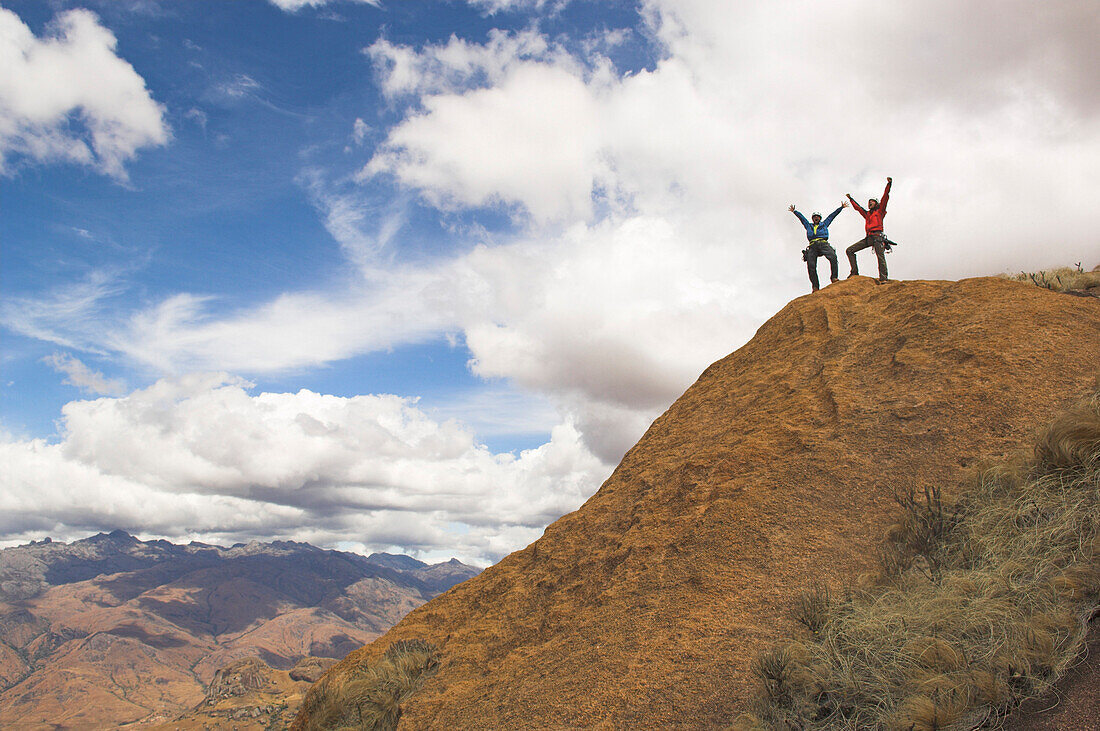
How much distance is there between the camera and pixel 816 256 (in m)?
17.1

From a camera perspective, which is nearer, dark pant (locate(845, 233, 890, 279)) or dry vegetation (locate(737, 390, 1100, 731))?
dry vegetation (locate(737, 390, 1100, 731))

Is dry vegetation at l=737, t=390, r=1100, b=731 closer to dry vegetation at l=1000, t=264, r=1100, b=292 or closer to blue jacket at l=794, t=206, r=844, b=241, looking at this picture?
dry vegetation at l=1000, t=264, r=1100, b=292

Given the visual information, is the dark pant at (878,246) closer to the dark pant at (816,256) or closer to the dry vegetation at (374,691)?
the dark pant at (816,256)

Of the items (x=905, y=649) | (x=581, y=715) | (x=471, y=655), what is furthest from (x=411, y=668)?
(x=905, y=649)

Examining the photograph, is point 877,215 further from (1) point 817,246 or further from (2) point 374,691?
(2) point 374,691

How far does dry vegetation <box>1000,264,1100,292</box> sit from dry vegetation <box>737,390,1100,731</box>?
7.38 meters

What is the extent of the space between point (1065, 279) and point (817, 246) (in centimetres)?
527

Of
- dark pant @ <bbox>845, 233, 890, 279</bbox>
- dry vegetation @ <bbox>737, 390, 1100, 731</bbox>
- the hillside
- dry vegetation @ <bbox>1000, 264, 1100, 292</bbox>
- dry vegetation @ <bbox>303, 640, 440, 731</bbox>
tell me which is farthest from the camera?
dark pant @ <bbox>845, 233, 890, 279</bbox>

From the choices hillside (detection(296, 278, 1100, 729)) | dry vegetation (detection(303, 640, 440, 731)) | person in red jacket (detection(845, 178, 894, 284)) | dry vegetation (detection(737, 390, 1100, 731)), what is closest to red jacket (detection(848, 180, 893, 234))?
person in red jacket (detection(845, 178, 894, 284))

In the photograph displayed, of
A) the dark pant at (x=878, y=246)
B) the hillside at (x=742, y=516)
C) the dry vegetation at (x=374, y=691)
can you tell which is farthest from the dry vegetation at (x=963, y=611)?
the dark pant at (x=878, y=246)

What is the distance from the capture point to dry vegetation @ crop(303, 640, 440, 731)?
9.89 meters

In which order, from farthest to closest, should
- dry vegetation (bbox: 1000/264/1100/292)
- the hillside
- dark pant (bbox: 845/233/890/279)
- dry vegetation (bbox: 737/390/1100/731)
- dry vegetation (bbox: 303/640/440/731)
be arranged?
dark pant (bbox: 845/233/890/279)
dry vegetation (bbox: 1000/264/1100/292)
dry vegetation (bbox: 303/640/440/731)
the hillside
dry vegetation (bbox: 737/390/1100/731)

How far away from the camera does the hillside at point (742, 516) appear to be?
297 inches

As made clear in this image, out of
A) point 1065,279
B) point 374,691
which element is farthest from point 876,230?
point 374,691
